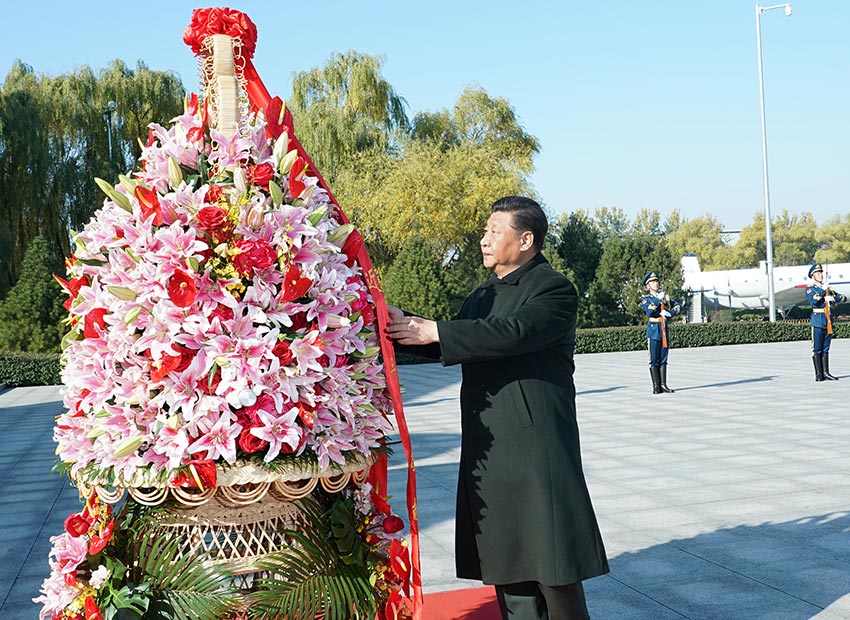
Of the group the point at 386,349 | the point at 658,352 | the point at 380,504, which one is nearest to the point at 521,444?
the point at 380,504

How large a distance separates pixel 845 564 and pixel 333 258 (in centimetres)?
349

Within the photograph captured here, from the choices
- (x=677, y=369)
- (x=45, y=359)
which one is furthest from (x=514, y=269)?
(x=45, y=359)

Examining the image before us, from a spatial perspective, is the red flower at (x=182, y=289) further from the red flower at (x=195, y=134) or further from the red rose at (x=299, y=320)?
the red flower at (x=195, y=134)

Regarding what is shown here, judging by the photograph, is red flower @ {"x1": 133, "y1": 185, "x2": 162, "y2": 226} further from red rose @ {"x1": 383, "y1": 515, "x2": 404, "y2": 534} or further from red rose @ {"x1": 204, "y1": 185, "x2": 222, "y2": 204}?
red rose @ {"x1": 383, "y1": 515, "x2": 404, "y2": 534}

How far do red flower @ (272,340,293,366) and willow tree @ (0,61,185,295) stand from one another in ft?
62.0

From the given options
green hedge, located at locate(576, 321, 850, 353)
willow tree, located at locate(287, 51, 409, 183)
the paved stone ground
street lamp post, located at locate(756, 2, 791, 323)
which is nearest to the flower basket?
the paved stone ground

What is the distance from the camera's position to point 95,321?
2320mm

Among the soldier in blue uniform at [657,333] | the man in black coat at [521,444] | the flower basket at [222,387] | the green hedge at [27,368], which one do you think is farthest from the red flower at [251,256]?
the green hedge at [27,368]

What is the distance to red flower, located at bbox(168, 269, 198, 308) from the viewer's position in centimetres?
216

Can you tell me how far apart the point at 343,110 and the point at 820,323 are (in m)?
15.9

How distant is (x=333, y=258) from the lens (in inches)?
97.1

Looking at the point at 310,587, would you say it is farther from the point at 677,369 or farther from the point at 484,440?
the point at 677,369

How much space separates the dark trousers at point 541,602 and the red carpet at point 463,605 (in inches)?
23.3

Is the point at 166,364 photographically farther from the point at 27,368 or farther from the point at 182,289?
the point at 27,368
